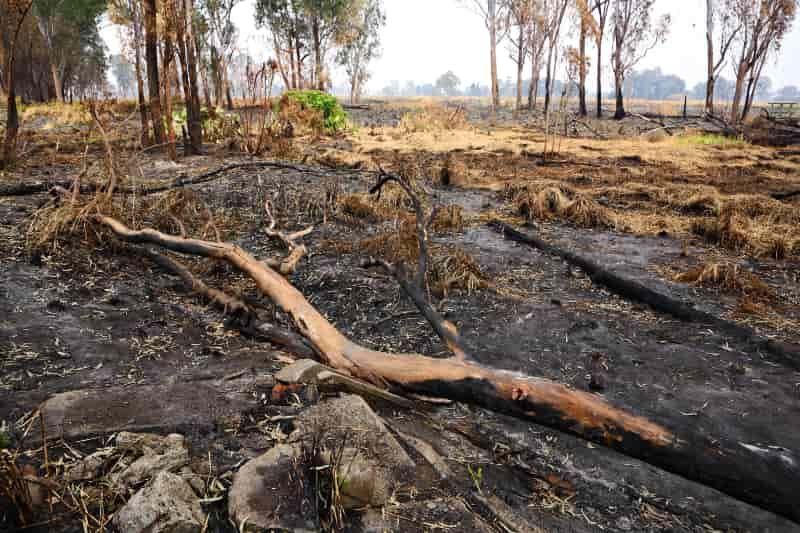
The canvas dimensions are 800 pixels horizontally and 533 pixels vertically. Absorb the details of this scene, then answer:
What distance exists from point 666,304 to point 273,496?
11.4 feet

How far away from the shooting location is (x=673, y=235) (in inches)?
246

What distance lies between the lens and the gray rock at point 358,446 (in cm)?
169

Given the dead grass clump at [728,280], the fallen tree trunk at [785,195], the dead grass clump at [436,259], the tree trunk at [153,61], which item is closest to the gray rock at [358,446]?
the dead grass clump at [436,259]

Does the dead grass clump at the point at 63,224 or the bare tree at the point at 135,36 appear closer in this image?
the dead grass clump at the point at 63,224

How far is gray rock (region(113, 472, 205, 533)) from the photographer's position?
56.1 inches

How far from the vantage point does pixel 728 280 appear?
4508mm

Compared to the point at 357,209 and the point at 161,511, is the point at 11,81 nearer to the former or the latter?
the point at 357,209

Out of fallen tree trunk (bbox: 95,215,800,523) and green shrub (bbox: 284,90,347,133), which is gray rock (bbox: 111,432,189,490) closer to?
fallen tree trunk (bbox: 95,215,800,523)

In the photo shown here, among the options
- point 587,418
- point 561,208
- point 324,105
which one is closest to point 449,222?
point 561,208

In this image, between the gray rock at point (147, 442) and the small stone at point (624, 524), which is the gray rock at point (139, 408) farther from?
the small stone at point (624, 524)

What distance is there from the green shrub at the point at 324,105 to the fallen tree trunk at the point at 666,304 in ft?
35.5

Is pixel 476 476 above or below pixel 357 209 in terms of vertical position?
below

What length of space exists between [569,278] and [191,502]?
161 inches

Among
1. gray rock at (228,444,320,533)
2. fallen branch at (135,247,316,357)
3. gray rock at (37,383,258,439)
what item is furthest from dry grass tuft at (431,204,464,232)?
gray rock at (228,444,320,533)
